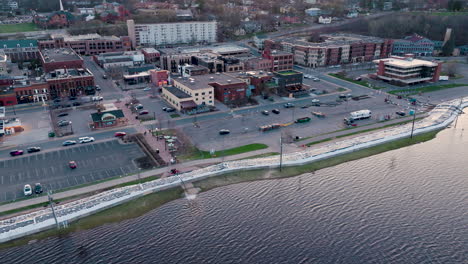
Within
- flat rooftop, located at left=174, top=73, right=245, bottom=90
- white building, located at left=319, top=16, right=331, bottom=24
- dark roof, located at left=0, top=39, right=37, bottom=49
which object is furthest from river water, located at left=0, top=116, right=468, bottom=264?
white building, located at left=319, top=16, right=331, bottom=24

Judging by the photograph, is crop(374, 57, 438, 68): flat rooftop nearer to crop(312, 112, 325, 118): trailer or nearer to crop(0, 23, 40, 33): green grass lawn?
crop(312, 112, 325, 118): trailer

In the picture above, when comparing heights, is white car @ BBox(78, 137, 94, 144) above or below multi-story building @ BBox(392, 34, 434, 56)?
below

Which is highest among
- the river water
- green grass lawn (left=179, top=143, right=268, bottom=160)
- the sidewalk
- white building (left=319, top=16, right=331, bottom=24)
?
white building (left=319, top=16, right=331, bottom=24)

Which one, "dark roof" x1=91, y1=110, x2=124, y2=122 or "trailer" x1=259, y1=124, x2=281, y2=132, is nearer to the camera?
"trailer" x1=259, y1=124, x2=281, y2=132

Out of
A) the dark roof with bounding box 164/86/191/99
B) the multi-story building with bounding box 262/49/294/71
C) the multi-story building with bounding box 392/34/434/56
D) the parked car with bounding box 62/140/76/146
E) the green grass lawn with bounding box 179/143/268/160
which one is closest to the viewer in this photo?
the green grass lawn with bounding box 179/143/268/160

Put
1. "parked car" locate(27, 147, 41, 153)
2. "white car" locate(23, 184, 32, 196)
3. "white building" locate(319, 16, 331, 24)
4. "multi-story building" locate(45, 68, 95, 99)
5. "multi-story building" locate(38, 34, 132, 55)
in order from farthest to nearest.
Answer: "white building" locate(319, 16, 331, 24) < "multi-story building" locate(38, 34, 132, 55) < "multi-story building" locate(45, 68, 95, 99) < "parked car" locate(27, 147, 41, 153) < "white car" locate(23, 184, 32, 196)

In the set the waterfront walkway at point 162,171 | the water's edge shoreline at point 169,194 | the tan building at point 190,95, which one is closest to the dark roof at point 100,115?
the tan building at point 190,95

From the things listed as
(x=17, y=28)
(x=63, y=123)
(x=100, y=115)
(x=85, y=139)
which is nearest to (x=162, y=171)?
(x=85, y=139)

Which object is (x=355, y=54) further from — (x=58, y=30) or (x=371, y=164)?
(x=58, y=30)
